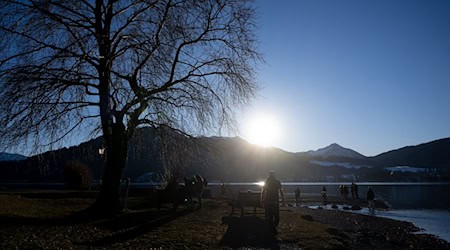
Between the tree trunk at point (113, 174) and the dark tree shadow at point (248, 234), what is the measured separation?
526cm

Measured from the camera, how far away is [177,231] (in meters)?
14.1

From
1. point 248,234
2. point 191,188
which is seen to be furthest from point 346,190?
point 248,234

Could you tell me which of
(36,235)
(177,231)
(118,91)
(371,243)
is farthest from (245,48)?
(36,235)

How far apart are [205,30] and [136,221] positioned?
9239 millimetres

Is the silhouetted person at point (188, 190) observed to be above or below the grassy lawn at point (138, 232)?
above

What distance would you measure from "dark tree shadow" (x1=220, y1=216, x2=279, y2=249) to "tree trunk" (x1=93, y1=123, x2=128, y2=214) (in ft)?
17.3

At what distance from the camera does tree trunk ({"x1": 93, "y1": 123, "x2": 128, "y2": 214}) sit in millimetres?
18016

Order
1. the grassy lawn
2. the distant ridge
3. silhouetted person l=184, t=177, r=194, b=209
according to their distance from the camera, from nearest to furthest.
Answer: the grassy lawn → the distant ridge → silhouetted person l=184, t=177, r=194, b=209

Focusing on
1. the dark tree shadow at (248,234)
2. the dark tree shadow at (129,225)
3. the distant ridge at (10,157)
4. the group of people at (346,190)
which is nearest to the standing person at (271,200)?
the dark tree shadow at (248,234)

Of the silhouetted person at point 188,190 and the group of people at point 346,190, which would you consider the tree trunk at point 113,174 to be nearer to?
the silhouetted person at point 188,190

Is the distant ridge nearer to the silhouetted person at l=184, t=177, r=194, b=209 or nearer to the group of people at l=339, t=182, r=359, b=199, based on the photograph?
the silhouetted person at l=184, t=177, r=194, b=209

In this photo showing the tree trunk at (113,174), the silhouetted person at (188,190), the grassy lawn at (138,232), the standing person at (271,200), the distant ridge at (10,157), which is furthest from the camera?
the silhouetted person at (188,190)

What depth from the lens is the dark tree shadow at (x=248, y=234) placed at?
12.6m

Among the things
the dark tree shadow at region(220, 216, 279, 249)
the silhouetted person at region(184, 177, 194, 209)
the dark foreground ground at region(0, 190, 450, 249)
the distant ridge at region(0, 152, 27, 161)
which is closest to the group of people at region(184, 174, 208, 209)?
the silhouetted person at region(184, 177, 194, 209)
